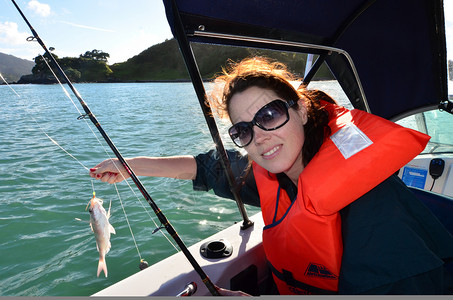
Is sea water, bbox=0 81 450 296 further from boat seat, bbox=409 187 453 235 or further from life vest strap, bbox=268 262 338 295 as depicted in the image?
boat seat, bbox=409 187 453 235

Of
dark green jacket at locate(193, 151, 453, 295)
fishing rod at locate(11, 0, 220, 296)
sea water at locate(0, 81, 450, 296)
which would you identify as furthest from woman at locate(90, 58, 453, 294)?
sea water at locate(0, 81, 450, 296)

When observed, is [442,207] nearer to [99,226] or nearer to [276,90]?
[276,90]

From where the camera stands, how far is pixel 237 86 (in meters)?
1.93

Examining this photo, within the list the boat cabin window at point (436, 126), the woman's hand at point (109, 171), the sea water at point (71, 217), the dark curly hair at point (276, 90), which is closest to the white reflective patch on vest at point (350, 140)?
the dark curly hair at point (276, 90)

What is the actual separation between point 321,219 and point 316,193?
0.48 ft

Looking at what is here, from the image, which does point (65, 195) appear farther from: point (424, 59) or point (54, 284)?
point (424, 59)

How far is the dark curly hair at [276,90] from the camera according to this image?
1.90 meters

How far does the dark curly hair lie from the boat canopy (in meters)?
0.32

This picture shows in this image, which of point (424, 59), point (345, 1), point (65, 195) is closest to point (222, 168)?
point (345, 1)

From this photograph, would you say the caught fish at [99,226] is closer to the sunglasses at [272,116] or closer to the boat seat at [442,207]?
the sunglasses at [272,116]

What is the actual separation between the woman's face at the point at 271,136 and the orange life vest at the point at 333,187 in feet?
0.66

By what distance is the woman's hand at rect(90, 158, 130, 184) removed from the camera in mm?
2164

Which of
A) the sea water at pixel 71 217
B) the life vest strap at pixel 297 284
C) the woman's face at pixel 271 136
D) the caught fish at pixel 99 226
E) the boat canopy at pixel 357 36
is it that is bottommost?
the sea water at pixel 71 217

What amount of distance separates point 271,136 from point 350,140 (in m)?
0.48
